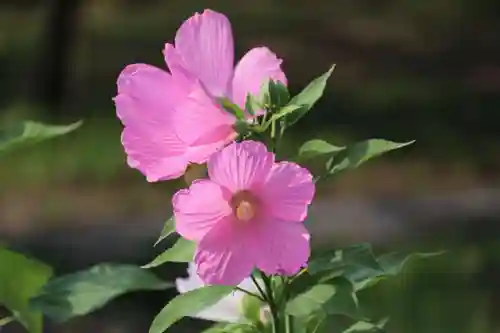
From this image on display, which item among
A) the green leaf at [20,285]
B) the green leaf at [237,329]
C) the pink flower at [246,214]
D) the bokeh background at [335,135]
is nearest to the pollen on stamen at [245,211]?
the pink flower at [246,214]

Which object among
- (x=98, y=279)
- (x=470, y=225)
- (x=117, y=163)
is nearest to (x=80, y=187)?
(x=117, y=163)

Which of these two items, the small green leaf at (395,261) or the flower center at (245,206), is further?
the small green leaf at (395,261)

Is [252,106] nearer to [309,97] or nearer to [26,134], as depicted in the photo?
[309,97]

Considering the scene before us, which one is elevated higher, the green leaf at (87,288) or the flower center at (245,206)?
the flower center at (245,206)

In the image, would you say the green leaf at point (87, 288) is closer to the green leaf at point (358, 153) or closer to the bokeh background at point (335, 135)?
the green leaf at point (358, 153)

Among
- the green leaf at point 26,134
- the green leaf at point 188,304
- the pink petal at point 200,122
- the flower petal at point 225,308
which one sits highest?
the pink petal at point 200,122

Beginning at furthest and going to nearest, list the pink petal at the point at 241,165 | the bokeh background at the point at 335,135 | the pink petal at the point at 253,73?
1. the bokeh background at the point at 335,135
2. the pink petal at the point at 253,73
3. the pink petal at the point at 241,165

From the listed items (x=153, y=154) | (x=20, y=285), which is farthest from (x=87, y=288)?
(x=153, y=154)
